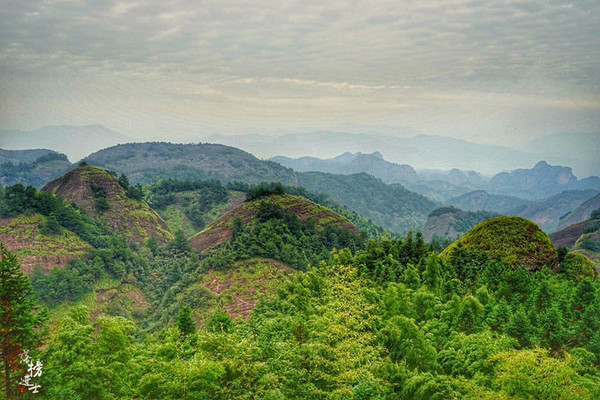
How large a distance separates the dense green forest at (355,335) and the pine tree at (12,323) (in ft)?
0.16

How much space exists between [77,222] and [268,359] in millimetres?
51504

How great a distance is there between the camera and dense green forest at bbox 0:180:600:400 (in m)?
13.5

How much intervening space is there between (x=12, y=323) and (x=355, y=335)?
13.4 m

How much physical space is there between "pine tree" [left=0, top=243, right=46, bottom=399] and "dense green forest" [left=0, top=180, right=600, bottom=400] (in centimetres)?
5

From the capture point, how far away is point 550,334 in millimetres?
21578

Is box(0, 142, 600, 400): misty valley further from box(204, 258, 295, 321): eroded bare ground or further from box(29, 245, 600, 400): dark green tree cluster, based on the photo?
box(204, 258, 295, 321): eroded bare ground

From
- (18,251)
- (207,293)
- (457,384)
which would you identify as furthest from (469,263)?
(18,251)

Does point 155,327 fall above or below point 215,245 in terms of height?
below

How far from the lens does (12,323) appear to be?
14.3 metres

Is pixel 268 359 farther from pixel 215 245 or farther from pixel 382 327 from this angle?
pixel 215 245

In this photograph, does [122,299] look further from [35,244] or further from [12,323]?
[12,323]

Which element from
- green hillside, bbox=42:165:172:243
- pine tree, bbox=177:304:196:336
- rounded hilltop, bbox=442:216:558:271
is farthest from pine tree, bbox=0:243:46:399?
green hillside, bbox=42:165:172:243

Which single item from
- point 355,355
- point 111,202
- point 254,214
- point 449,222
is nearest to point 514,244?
point 355,355

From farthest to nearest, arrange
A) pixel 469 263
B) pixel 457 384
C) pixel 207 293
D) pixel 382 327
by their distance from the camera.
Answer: pixel 207 293 → pixel 469 263 → pixel 382 327 → pixel 457 384
